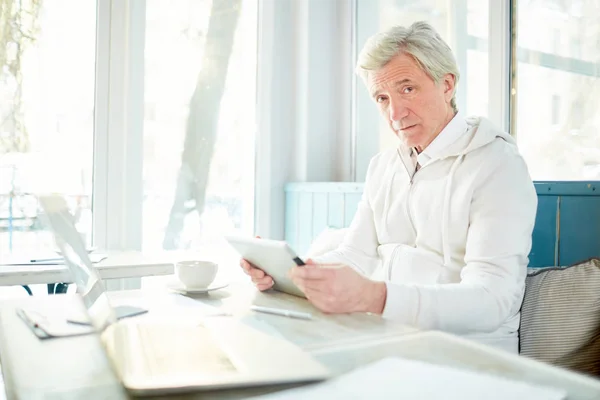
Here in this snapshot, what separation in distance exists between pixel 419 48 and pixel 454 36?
1.02 metres

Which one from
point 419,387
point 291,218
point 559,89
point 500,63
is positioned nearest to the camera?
point 419,387

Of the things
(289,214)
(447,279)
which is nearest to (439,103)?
(447,279)

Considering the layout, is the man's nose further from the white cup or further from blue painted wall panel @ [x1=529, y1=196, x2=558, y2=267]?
the white cup

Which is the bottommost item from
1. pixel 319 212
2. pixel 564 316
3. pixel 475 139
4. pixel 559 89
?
pixel 564 316

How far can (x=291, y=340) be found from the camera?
2.65ft

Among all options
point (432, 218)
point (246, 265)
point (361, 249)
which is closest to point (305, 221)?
point (361, 249)

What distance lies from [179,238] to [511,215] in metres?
1.95

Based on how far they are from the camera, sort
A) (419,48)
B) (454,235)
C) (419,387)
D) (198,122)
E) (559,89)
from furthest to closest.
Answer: (198,122), (559,89), (419,48), (454,235), (419,387)

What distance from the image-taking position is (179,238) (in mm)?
2838

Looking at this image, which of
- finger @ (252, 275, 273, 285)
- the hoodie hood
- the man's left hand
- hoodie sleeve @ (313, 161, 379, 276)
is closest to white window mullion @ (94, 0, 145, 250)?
hoodie sleeve @ (313, 161, 379, 276)

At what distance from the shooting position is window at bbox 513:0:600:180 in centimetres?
185

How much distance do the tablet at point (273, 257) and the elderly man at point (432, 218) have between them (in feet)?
0.09

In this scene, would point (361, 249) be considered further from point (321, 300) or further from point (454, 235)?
point (321, 300)

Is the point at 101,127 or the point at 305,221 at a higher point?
the point at 101,127
